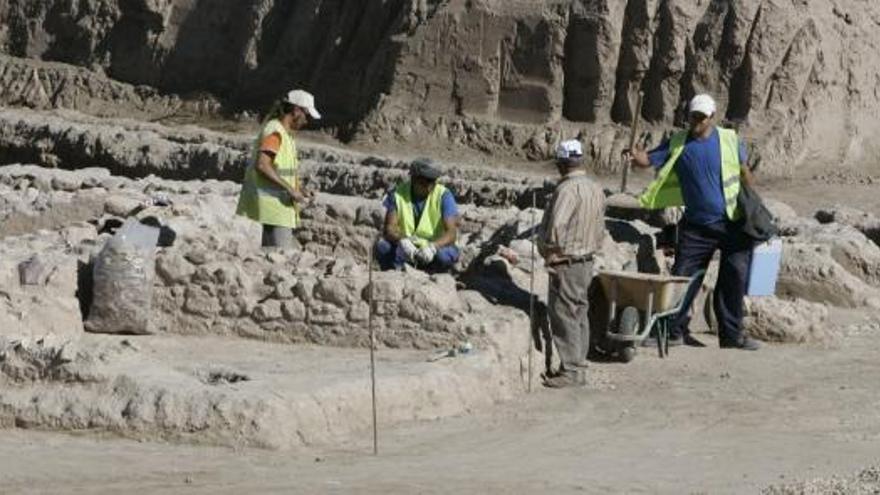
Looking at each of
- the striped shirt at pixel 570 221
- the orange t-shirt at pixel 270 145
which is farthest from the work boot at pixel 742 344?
the orange t-shirt at pixel 270 145

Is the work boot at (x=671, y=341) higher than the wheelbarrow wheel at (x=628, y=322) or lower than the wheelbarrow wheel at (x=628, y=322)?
lower

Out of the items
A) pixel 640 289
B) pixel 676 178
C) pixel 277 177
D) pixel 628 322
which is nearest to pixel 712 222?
pixel 676 178

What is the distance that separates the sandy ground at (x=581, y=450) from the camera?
8359mm

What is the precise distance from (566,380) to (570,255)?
707 mm

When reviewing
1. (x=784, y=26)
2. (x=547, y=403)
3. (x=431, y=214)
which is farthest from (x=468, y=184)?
(x=547, y=403)

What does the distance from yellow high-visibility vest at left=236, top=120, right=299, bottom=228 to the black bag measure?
2.79m

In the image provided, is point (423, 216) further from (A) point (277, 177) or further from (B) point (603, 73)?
(B) point (603, 73)

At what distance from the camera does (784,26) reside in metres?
21.3

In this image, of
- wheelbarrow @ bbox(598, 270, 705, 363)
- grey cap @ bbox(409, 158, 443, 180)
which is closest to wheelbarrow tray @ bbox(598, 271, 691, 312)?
wheelbarrow @ bbox(598, 270, 705, 363)

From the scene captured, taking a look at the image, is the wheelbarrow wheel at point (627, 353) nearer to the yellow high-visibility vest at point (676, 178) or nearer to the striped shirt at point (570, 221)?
the striped shirt at point (570, 221)

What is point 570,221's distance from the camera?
442 inches

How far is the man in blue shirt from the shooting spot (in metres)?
12.3

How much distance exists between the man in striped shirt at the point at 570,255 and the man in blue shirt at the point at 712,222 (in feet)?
3.87

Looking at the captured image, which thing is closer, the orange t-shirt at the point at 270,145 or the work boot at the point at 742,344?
the orange t-shirt at the point at 270,145
